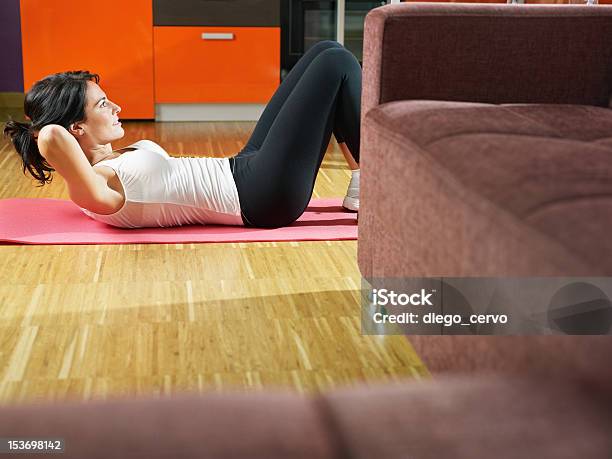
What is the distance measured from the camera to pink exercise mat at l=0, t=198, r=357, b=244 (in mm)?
2531

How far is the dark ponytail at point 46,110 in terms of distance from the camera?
8.26ft

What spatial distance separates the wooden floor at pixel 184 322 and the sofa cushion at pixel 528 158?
397mm

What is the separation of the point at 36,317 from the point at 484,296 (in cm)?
113

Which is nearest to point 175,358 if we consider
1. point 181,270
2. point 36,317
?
point 36,317

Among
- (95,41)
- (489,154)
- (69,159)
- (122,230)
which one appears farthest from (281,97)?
(95,41)

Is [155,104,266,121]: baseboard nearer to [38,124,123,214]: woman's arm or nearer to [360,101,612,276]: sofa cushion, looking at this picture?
[38,124,123,214]: woman's arm

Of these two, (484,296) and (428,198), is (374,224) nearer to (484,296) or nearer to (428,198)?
(428,198)

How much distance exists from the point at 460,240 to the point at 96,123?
5.39 feet

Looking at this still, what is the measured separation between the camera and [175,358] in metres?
1.71

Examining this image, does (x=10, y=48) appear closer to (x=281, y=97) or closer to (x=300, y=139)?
(x=281, y=97)

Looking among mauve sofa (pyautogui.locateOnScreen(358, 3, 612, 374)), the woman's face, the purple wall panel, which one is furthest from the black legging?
the purple wall panel

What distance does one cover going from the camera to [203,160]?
2656 mm

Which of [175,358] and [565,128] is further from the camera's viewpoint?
[175,358]

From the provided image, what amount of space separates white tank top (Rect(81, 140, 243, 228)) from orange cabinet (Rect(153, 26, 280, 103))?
7.42 ft
